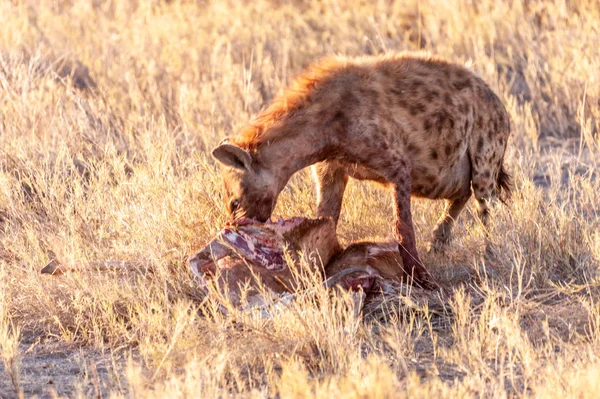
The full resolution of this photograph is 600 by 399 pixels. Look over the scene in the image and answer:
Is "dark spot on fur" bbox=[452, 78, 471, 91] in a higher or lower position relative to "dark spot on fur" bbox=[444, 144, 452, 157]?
higher

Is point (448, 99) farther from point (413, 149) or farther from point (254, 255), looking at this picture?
point (254, 255)

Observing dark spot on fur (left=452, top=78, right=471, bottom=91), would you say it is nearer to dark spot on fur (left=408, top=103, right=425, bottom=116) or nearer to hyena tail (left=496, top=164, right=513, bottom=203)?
dark spot on fur (left=408, top=103, right=425, bottom=116)

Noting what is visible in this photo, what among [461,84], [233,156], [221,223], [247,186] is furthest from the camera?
[461,84]

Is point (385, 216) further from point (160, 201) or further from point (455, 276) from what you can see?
point (160, 201)

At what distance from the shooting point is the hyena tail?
653 cm

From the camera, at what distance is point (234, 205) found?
5316mm

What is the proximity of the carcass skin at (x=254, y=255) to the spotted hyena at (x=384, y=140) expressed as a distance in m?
0.11

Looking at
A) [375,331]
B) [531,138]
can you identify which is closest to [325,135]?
[375,331]

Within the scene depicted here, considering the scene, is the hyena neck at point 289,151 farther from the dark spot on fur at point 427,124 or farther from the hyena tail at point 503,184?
the hyena tail at point 503,184

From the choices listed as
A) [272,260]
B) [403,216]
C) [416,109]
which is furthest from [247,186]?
[416,109]

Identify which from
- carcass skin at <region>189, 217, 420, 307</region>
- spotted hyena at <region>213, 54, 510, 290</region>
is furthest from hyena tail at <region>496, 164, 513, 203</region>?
carcass skin at <region>189, 217, 420, 307</region>

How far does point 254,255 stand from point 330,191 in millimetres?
894

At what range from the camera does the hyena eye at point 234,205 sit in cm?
530

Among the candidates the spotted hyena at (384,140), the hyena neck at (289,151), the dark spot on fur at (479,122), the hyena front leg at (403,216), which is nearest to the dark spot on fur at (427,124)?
the spotted hyena at (384,140)
